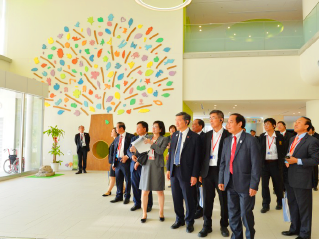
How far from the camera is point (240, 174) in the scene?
3363 mm

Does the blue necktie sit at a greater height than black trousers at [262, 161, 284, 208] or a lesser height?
greater

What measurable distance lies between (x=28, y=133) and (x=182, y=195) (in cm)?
756

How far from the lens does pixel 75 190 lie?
7094 mm

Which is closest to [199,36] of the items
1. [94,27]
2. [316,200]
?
[94,27]

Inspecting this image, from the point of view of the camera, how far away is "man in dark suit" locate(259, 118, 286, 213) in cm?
534

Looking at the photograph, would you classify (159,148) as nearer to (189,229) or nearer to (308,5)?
(189,229)

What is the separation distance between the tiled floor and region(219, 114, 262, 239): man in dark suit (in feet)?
2.17

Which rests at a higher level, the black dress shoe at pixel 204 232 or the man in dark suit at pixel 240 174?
the man in dark suit at pixel 240 174

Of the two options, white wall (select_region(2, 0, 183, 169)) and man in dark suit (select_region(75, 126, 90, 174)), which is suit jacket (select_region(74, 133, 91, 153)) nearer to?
man in dark suit (select_region(75, 126, 90, 174))

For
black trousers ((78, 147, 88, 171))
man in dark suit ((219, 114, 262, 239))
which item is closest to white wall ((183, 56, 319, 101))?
black trousers ((78, 147, 88, 171))

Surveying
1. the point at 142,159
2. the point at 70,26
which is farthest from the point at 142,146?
the point at 70,26

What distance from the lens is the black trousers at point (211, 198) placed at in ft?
13.1

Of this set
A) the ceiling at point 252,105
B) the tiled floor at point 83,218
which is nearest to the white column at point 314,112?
the ceiling at point 252,105

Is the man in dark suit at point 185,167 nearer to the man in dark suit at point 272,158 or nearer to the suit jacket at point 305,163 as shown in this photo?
the suit jacket at point 305,163
